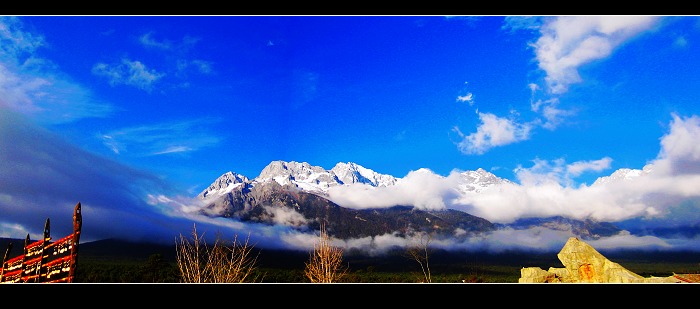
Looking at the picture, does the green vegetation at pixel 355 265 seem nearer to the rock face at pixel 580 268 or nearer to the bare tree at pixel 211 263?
→ the bare tree at pixel 211 263

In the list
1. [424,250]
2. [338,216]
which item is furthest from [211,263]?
[338,216]

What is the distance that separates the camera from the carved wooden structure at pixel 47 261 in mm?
6531

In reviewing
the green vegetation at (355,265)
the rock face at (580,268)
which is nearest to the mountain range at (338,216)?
the green vegetation at (355,265)

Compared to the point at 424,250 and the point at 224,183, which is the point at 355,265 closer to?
the point at 424,250

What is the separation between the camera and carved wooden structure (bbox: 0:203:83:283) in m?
6.53
